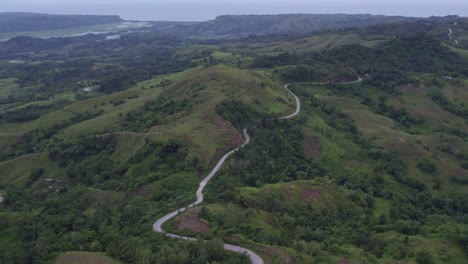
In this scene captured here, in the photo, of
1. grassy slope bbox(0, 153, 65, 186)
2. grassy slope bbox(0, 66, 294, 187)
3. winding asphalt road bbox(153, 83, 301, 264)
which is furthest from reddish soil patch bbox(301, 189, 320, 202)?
grassy slope bbox(0, 153, 65, 186)

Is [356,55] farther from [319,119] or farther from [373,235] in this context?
[373,235]

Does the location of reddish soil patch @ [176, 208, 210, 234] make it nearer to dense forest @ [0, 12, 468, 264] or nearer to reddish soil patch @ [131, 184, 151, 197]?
dense forest @ [0, 12, 468, 264]

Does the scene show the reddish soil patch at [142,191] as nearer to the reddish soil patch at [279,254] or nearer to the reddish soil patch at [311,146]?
the reddish soil patch at [279,254]

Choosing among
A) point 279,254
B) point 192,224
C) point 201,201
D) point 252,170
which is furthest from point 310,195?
point 192,224

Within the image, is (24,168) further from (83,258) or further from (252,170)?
(252,170)

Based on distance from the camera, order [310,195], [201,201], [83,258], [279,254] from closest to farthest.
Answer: [279,254] < [83,258] < [201,201] < [310,195]

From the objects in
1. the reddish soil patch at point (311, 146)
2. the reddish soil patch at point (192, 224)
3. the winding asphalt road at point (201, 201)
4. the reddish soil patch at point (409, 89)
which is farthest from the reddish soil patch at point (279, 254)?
the reddish soil patch at point (409, 89)

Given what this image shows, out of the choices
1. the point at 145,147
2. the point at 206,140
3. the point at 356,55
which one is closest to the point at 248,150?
the point at 206,140
